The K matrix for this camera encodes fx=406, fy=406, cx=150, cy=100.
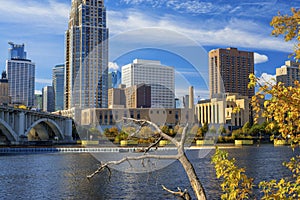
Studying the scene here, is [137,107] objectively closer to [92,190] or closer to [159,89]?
[159,89]

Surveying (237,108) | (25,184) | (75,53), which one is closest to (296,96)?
(237,108)

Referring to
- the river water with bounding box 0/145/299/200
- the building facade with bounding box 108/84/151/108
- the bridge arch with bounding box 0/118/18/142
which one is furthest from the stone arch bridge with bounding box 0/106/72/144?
the building facade with bounding box 108/84/151/108

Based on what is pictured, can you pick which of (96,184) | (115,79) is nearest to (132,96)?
(115,79)

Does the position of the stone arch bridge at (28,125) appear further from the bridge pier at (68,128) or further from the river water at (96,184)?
the river water at (96,184)

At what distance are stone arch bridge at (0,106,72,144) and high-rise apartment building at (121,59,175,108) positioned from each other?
5810 centimetres

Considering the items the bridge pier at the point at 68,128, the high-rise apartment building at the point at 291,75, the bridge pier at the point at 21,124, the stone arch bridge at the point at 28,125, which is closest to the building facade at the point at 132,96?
the high-rise apartment building at the point at 291,75

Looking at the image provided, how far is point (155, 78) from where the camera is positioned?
14.3 meters

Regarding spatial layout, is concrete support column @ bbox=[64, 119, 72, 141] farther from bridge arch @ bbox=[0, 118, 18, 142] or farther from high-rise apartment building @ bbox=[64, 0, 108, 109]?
bridge arch @ bbox=[0, 118, 18, 142]

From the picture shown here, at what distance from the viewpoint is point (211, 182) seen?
2577cm

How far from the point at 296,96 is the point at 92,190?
19445mm

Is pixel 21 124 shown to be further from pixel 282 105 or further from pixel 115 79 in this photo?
pixel 282 105

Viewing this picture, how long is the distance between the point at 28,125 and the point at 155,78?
232 feet

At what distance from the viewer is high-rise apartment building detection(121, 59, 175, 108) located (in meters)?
13.5

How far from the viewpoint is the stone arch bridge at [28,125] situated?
235 ft
